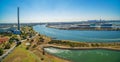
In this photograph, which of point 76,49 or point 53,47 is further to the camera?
point 53,47

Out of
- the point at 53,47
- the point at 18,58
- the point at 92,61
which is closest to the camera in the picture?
the point at 18,58

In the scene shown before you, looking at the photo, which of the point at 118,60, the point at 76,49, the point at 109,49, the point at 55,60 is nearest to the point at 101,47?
the point at 109,49

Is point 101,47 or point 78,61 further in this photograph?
point 101,47

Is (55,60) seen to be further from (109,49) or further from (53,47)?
(109,49)

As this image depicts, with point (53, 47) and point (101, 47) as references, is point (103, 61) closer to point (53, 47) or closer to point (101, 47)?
point (101, 47)

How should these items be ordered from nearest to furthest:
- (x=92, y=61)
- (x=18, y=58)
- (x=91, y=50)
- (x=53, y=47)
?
(x=18, y=58), (x=92, y=61), (x=91, y=50), (x=53, y=47)

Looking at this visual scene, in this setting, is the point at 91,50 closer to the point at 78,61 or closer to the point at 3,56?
the point at 78,61

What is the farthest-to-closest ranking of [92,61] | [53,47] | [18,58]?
[53,47]
[92,61]
[18,58]

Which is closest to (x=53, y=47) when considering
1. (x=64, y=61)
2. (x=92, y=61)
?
(x=64, y=61)

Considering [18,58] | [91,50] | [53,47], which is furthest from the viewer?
[53,47]
